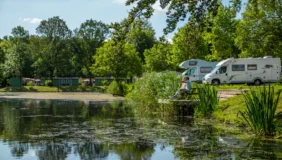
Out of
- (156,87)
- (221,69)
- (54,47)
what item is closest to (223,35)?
(221,69)

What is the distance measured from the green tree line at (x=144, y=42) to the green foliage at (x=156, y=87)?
1900mm

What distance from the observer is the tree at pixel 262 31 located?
3647 centimetres

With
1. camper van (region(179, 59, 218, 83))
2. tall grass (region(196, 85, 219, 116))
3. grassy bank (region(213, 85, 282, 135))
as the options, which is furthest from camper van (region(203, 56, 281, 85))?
tall grass (region(196, 85, 219, 116))

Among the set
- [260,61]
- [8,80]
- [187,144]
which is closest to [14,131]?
[187,144]

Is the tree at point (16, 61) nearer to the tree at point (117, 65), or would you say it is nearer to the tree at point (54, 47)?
the tree at point (54, 47)

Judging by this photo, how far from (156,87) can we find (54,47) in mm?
54586

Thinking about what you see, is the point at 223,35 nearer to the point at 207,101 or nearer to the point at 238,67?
the point at 238,67

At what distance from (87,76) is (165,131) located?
73951mm

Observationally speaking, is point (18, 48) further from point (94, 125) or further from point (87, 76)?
point (94, 125)

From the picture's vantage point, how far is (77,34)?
85062 mm

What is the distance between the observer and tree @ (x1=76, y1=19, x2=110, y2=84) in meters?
81.2

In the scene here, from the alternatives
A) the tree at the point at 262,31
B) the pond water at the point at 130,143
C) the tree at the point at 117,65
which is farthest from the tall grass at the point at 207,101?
the tree at the point at 117,65

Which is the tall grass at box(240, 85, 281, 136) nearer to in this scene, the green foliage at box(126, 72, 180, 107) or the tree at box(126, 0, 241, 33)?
the tree at box(126, 0, 241, 33)

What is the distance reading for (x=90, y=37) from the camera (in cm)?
8188
